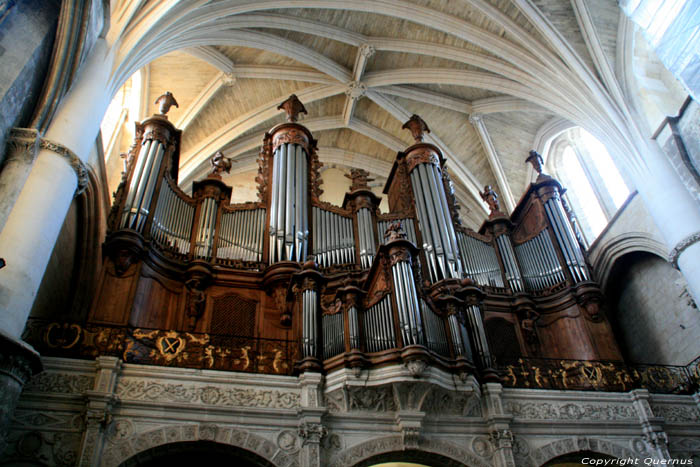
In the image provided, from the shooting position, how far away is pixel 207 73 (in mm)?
16344

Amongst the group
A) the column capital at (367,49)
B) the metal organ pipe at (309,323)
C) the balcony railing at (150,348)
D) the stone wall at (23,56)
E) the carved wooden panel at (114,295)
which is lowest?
the balcony railing at (150,348)

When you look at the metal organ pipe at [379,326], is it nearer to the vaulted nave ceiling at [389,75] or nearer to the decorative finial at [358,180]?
the decorative finial at [358,180]

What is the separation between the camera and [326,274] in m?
11.2

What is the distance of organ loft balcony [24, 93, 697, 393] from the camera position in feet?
27.7

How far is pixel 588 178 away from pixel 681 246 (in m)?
4.99

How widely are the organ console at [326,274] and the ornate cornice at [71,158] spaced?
2035 mm

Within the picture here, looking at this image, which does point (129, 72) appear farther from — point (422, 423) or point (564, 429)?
point (564, 429)

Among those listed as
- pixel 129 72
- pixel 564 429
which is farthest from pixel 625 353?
pixel 129 72

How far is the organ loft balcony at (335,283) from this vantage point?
8.45 m

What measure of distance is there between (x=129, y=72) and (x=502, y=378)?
8395 mm

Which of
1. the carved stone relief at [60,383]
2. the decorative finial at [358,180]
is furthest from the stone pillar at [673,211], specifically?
the carved stone relief at [60,383]

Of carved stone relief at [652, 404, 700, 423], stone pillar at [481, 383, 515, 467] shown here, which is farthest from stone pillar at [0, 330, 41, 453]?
carved stone relief at [652, 404, 700, 423]

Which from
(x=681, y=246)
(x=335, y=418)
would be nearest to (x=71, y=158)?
(x=335, y=418)

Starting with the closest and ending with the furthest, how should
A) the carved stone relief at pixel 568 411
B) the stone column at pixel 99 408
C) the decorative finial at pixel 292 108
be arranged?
the stone column at pixel 99 408, the carved stone relief at pixel 568 411, the decorative finial at pixel 292 108
